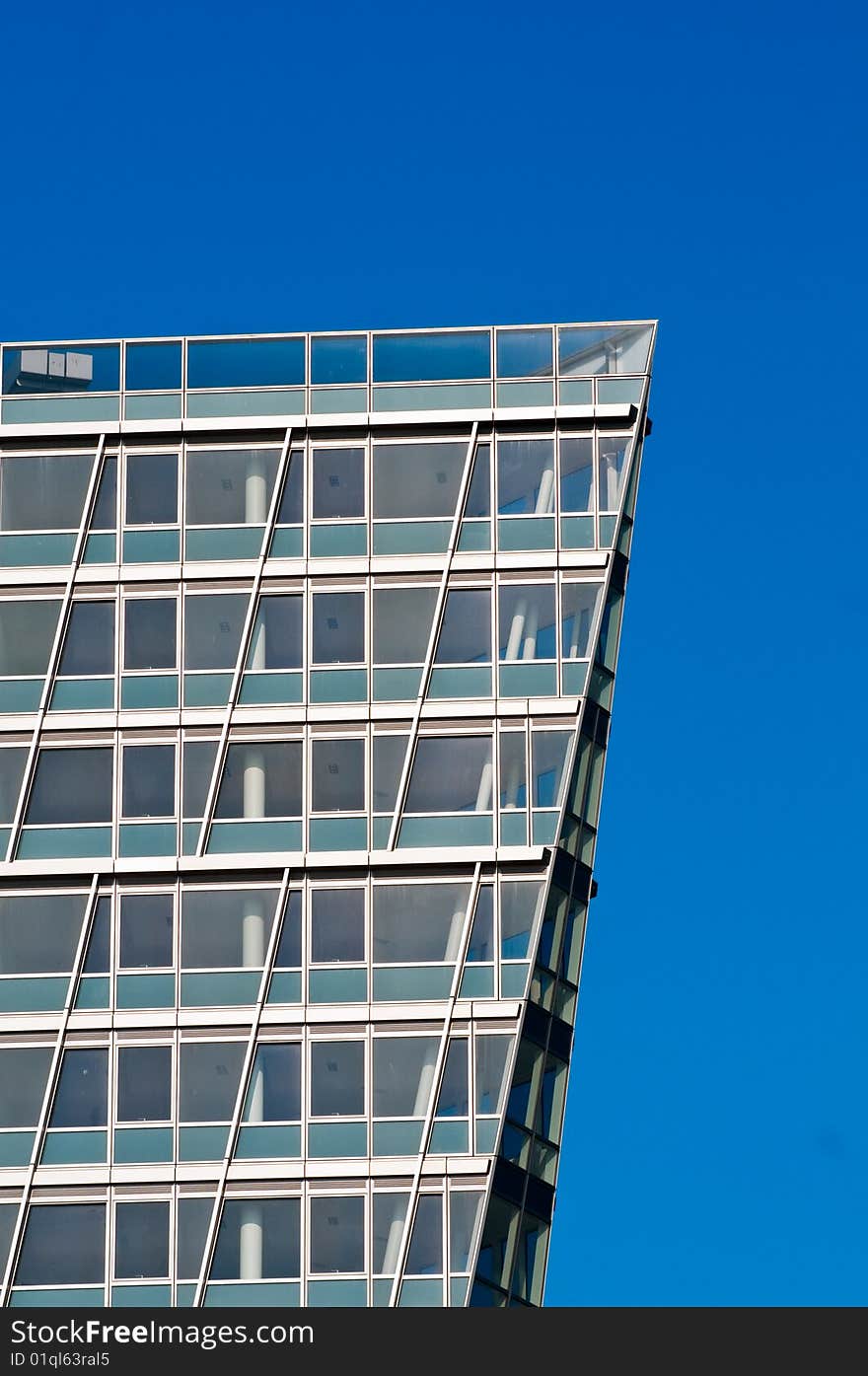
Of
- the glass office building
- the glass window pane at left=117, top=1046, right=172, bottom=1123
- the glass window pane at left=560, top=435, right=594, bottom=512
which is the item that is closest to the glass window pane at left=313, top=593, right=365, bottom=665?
the glass office building

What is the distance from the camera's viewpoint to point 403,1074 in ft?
Answer: 179

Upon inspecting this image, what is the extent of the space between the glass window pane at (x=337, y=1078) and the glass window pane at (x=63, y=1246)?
14.2ft

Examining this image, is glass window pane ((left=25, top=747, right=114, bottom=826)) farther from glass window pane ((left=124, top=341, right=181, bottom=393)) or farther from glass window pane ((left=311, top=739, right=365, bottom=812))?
glass window pane ((left=124, top=341, right=181, bottom=393))

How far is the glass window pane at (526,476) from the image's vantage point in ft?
189

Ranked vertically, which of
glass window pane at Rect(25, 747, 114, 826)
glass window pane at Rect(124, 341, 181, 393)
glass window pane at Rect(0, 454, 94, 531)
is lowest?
glass window pane at Rect(25, 747, 114, 826)

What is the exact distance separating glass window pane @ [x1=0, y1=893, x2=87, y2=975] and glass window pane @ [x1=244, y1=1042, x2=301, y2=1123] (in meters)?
4.18

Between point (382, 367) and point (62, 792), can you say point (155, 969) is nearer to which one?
point (62, 792)

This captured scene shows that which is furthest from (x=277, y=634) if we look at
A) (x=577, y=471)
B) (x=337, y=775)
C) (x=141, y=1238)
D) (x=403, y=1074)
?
(x=141, y=1238)

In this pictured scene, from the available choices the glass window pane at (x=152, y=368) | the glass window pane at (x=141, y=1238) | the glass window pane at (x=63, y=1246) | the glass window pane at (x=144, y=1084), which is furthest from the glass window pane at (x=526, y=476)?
the glass window pane at (x=63, y=1246)

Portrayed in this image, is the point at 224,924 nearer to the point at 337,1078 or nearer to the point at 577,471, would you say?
the point at 337,1078

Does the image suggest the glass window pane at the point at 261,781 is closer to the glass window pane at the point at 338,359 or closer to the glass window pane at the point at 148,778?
the glass window pane at the point at 148,778

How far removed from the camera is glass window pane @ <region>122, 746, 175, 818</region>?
56.6m

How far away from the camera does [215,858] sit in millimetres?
56094

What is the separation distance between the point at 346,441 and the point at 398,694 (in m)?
5.34
